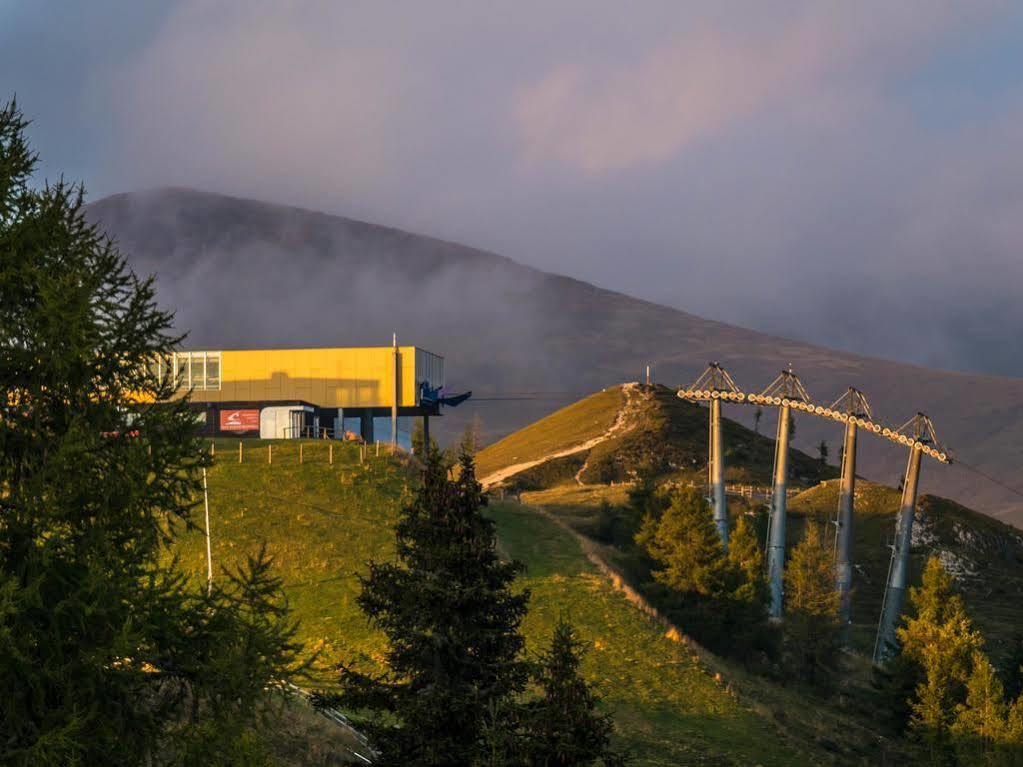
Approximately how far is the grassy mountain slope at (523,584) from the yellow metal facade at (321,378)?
21887mm

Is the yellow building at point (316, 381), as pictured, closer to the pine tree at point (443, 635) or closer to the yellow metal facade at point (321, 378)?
the yellow metal facade at point (321, 378)

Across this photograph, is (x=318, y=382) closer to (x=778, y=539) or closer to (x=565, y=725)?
(x=778, y=539)

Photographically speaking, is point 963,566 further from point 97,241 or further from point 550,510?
point 97,241

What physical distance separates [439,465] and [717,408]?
76.8 meters

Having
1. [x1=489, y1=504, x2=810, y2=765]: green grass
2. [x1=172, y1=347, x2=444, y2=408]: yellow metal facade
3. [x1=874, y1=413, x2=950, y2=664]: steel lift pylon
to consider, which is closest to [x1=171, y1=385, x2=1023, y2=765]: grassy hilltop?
[x1=489, y1=504, x2=810, y2=765]: green grass

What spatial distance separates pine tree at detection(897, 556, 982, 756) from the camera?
5972 centimetres

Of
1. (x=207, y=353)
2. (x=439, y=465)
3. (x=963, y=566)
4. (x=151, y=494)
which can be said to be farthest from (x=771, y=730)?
(x=963, y=566)

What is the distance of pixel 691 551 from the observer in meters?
76.9

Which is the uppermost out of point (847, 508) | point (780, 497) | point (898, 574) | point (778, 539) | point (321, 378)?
point (321, 378)

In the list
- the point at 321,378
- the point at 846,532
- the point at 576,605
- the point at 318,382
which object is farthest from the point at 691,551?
the point at 318,382

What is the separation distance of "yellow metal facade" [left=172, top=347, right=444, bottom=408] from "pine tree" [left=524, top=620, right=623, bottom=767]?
97932 millimetres

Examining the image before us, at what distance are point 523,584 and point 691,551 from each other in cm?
1163

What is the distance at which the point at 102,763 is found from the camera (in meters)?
15.6

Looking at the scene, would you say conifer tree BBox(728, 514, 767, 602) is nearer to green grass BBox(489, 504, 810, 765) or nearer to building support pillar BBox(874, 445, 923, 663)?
building support pillar BBox(874, 445, 923, 663)
